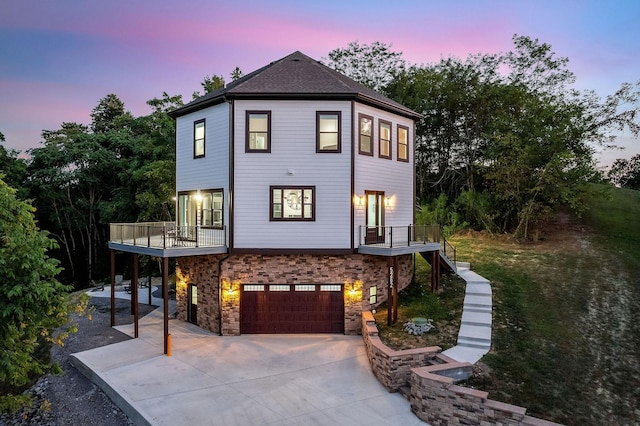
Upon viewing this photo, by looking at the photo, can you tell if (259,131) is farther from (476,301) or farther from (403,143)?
(476,301)

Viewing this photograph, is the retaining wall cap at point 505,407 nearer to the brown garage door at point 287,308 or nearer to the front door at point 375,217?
the brown garage door at point 287,308

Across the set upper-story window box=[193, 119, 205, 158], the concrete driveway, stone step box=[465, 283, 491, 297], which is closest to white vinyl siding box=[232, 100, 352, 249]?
upper-story window box=[193, 119, 205, 158]

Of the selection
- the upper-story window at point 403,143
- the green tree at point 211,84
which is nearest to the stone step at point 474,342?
the upper-story window at point 403,143

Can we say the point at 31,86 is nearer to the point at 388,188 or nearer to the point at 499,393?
the point at 388,188

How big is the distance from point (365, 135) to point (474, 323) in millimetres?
7369

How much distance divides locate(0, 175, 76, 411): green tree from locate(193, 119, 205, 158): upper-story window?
6619 mm

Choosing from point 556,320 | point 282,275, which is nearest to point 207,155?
point 282,275

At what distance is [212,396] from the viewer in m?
8.12

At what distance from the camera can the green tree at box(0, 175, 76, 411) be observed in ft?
22.3

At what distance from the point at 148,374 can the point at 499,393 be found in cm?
859

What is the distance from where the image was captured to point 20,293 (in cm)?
666

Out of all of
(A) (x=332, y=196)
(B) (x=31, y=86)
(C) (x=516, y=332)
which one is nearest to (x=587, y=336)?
(C) (x=516, y=332)

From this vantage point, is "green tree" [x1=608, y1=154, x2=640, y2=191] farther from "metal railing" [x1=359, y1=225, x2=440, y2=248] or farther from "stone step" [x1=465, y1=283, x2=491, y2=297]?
"metal railing" [x1=359, y1=225, x2=440, y2=248]

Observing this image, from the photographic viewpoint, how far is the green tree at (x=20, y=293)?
6.80m
